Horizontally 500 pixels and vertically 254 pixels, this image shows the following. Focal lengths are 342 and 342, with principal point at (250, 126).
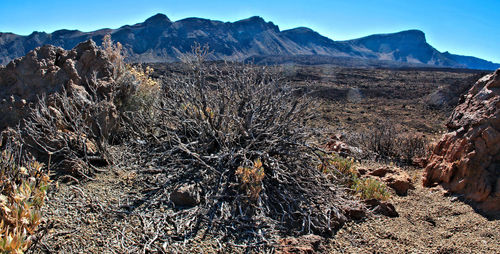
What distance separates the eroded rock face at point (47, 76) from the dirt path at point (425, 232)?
306 centimetres

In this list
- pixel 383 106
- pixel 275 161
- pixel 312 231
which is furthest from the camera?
pixel 383 106

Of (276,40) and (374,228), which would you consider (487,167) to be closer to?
(374,228)

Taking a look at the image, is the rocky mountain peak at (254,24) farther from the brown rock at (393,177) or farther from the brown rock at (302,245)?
the brown rock at (302,245)

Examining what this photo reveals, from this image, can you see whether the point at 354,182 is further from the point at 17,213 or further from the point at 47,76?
the point at 47,76

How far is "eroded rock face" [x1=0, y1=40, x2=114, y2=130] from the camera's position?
3.47 m

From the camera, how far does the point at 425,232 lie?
118 inches

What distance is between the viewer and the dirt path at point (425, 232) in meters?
2.71

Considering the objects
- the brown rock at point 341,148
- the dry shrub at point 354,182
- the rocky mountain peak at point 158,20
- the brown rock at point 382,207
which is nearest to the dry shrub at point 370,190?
the dry shrub at point 354,182

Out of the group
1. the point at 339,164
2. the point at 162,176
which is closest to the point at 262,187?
the point at 162,176

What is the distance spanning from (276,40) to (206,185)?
446ft

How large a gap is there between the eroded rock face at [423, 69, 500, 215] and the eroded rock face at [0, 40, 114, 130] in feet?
13.5

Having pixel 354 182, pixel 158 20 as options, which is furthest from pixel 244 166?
pixel 158 20

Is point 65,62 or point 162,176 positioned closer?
point 162,176

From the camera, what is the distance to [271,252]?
7.77ft
